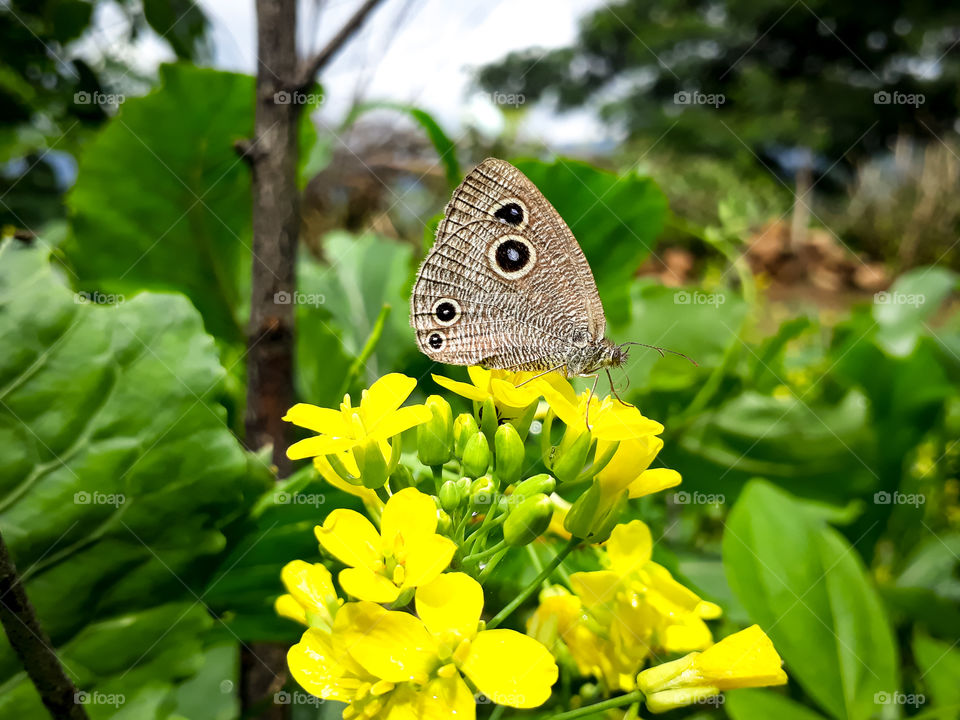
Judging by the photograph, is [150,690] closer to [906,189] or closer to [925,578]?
[925,578]

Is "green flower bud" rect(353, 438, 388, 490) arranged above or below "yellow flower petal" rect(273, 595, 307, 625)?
above
